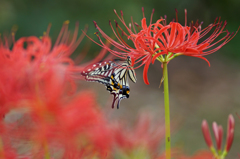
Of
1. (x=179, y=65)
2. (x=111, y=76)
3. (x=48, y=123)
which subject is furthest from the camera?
(x=179, y=65)

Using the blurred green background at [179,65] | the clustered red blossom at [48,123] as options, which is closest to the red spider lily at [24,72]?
the clustered red blossom at [48,123]

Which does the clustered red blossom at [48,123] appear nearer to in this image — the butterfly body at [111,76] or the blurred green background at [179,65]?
the butterfly body at [111,76]

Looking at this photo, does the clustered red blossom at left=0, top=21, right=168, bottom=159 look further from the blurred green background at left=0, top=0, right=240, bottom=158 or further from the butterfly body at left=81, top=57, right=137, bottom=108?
the blurred green background at left=0, top=0, right=240, bottom=158

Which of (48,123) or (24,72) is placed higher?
(24,72)

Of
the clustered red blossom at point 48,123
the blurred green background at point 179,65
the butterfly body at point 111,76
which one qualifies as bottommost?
the clustered red blossom at point 48,123

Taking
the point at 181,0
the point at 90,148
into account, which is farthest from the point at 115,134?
the point at 181,0

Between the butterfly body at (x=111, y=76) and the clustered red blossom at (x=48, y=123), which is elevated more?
the butterfly body at (x=111, y=76)

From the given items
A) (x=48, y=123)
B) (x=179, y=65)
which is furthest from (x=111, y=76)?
(x=179, y=65)

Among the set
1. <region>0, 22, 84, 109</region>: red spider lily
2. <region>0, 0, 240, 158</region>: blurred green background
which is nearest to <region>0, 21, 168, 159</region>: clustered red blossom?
<region>0, 22, 84, 109</region>: red spider lily

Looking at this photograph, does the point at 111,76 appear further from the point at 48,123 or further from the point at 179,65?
the point at 179,65
